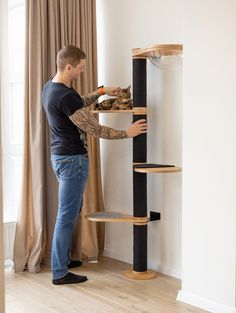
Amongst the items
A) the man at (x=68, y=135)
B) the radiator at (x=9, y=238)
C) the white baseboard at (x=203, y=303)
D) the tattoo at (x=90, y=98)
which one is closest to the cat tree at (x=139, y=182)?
the man at (x=68, y=135)

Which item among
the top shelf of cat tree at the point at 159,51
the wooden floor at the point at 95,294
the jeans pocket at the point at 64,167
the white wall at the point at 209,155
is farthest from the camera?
the jeans pocket at the point at 64,167

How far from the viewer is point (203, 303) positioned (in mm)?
3104

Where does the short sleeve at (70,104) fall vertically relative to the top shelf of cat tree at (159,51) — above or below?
below

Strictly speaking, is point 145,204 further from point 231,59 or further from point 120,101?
point 231,59

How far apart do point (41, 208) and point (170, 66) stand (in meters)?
1.40

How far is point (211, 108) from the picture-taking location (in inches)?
118

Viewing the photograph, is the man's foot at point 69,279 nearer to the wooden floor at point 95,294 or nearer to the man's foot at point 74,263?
the wooden floor at point 95,294

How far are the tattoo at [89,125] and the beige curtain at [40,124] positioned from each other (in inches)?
20.7

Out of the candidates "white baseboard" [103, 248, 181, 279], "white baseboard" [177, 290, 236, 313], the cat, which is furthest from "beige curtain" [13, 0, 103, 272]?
"white baseboard" [177, 290, 236, 313]

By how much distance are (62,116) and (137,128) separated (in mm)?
528

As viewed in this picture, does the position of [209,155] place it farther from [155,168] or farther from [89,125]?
[89,125]

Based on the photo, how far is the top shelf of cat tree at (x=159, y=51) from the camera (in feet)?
11.1

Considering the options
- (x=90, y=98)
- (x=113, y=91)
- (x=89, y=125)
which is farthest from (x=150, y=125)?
(x=89, y=125)

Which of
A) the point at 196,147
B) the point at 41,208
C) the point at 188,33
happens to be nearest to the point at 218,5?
the point at 188,33
